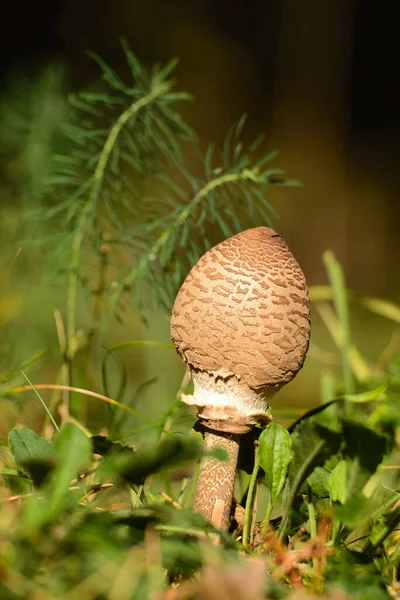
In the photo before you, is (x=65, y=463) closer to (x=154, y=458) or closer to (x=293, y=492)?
(x=154, y=458)

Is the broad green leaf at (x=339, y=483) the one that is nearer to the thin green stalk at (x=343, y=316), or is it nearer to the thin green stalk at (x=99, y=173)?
the thin green stalk at (x=343, y=316)

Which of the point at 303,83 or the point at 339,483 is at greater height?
the point at 303,83

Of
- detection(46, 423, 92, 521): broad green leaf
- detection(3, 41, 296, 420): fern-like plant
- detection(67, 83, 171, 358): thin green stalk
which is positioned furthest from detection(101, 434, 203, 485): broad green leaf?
detection(67, 83, 171, 358): thin green stalk

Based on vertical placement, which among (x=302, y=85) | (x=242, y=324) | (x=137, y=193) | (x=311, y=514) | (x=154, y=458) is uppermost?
(x=302, y=85)

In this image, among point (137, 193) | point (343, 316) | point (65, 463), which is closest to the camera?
point (65, 463)

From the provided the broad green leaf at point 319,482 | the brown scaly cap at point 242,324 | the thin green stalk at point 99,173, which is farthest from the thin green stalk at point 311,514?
the thin green stalk at point 99,173

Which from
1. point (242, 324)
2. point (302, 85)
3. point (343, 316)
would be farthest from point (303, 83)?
point (242, 324)

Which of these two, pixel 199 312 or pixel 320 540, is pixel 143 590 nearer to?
pixel 320 540

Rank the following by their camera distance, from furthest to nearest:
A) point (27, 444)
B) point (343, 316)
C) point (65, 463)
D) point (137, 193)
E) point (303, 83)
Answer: point (303, 83)
point (137, 193)
point (343, 316)
point (27, 444)
point (65, 463)
